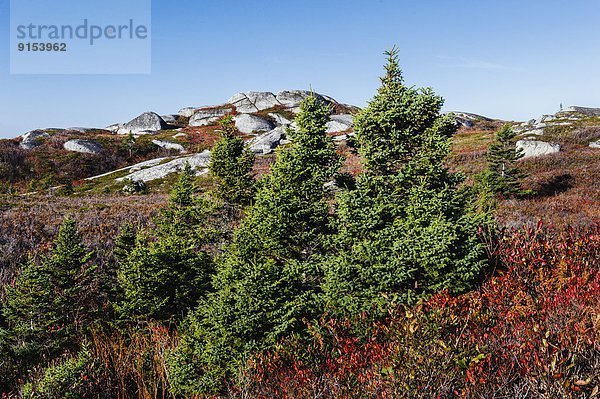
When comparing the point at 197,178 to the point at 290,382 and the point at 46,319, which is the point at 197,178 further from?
the point at 290,382

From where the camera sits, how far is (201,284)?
44.4 ft

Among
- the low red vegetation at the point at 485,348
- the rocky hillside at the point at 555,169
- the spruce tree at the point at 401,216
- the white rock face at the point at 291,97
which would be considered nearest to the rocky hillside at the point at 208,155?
the rocky hillside at the point at 555,169

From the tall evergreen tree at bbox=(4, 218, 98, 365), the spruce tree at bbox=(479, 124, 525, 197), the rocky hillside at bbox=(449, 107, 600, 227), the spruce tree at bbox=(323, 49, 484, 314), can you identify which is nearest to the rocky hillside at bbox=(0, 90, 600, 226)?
the rocky hillside at bbox=(449, 107, 600, 227)

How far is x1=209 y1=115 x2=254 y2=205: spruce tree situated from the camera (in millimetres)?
20578

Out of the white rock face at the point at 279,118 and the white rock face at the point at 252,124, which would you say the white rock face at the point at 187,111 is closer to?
the white rock face at the point at 252,124

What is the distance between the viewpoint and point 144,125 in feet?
261

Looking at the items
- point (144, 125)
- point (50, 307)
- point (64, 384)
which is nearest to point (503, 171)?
point (50, 307)

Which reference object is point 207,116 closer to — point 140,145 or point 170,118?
point 170,118

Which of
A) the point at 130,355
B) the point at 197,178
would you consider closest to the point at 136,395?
the point at 130,355

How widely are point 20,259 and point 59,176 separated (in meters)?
37.6

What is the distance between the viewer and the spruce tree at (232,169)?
2058 cm

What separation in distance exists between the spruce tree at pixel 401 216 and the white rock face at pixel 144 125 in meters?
76.4

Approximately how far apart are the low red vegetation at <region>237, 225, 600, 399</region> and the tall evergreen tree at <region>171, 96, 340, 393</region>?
946 mm

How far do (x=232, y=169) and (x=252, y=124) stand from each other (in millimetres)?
54952
